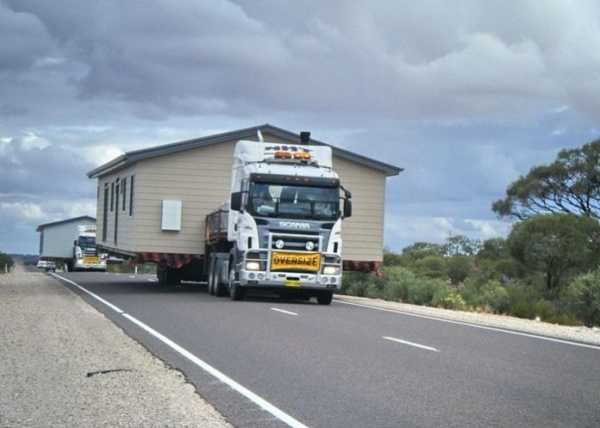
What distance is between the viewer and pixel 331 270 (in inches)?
974

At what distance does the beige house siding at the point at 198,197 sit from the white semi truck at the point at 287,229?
632 cm

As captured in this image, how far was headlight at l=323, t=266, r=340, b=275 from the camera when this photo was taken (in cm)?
2469

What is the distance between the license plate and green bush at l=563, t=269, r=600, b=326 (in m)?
6.88

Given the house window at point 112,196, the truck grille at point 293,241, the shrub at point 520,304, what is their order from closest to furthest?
the truck grille at point 293,241
the shrub at point 520,304
the house window at point 112,196

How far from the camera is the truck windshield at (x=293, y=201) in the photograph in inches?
978

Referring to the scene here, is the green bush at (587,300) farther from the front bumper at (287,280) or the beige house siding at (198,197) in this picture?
the beige house siding at (198,197)

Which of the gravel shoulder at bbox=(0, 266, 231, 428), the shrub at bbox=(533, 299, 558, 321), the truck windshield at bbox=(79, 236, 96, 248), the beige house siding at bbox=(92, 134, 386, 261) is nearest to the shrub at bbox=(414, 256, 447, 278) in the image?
the truck windshield at bbox=(79, 236, 96, 248)

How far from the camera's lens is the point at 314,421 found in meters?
8.38

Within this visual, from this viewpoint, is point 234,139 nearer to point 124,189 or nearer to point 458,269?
point 124,189

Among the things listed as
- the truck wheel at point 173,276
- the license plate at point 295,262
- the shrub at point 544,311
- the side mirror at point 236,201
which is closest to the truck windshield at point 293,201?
the side mirror at point 236,201

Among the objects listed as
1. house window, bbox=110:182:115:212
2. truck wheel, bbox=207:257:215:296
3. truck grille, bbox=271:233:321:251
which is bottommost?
truck wheel, bbox=207:257:215:296

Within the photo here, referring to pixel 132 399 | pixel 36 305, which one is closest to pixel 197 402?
pixel 132 399

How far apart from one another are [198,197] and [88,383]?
72.6ft

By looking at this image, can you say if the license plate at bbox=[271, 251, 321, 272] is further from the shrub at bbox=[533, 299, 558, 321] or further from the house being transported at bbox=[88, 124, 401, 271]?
the house being transported at bbox=[88, 124, 401, 271]
